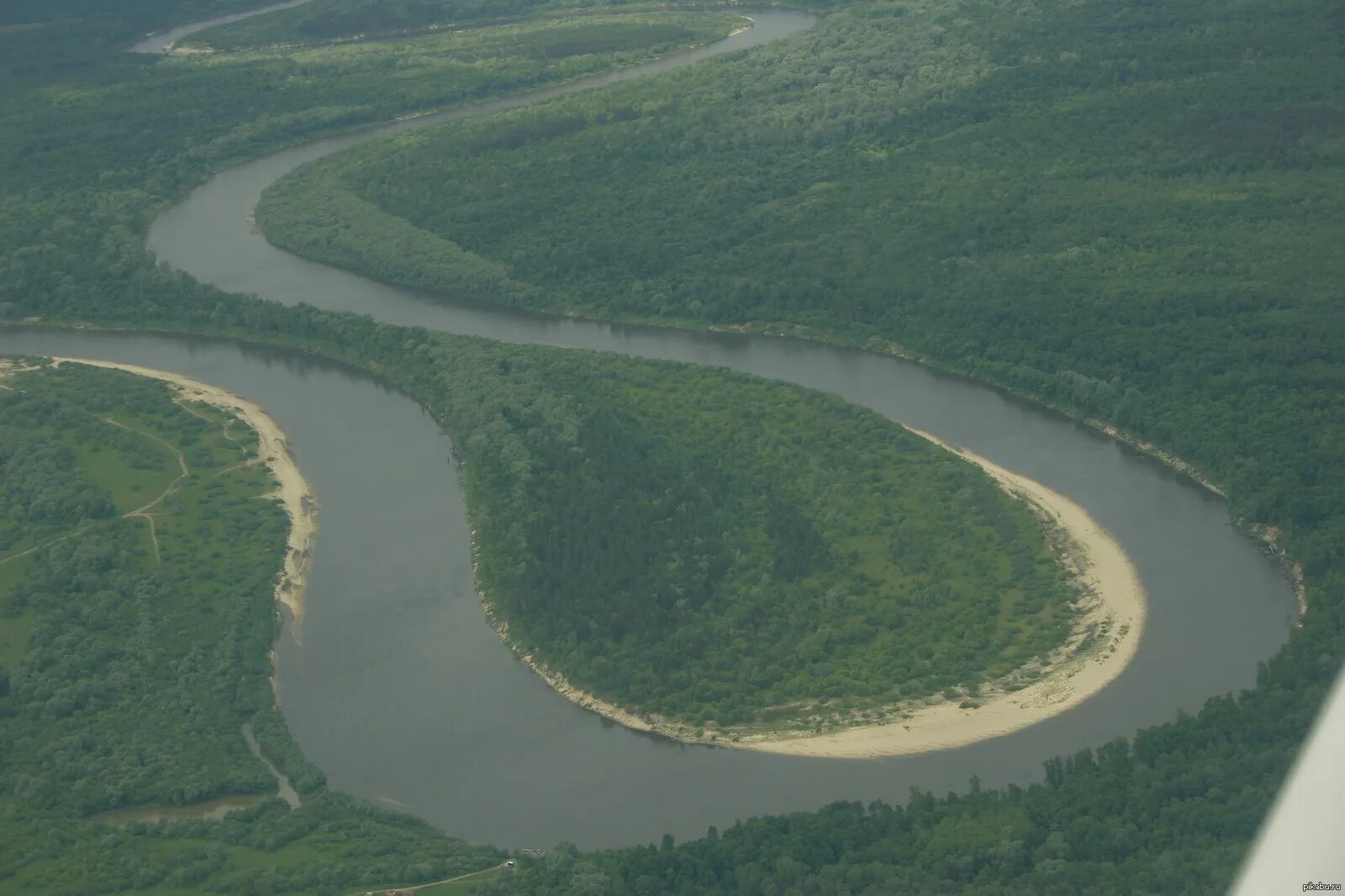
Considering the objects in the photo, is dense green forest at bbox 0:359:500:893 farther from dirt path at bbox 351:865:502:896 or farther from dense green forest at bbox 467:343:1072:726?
dense green forest at bbox 467:343:1072:726

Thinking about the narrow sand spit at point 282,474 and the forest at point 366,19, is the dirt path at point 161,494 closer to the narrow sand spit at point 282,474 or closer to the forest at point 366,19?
the narrow sand spit at point 282,474

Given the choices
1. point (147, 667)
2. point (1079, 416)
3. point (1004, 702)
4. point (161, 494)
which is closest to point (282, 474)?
point (161, 494)

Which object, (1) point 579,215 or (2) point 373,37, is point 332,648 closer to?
(1) point 579,215

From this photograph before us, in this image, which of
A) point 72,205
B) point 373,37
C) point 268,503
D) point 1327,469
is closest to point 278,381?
point 268,503

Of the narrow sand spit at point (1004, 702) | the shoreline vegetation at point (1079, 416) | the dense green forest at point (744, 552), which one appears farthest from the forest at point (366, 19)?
the narrow sand spit at point (1004, 702)

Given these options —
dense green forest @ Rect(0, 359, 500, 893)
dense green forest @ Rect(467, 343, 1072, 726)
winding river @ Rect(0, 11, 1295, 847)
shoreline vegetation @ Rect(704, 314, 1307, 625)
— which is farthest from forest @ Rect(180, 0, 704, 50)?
dense green forest @ Rect(467, 343, 1072, 726)
